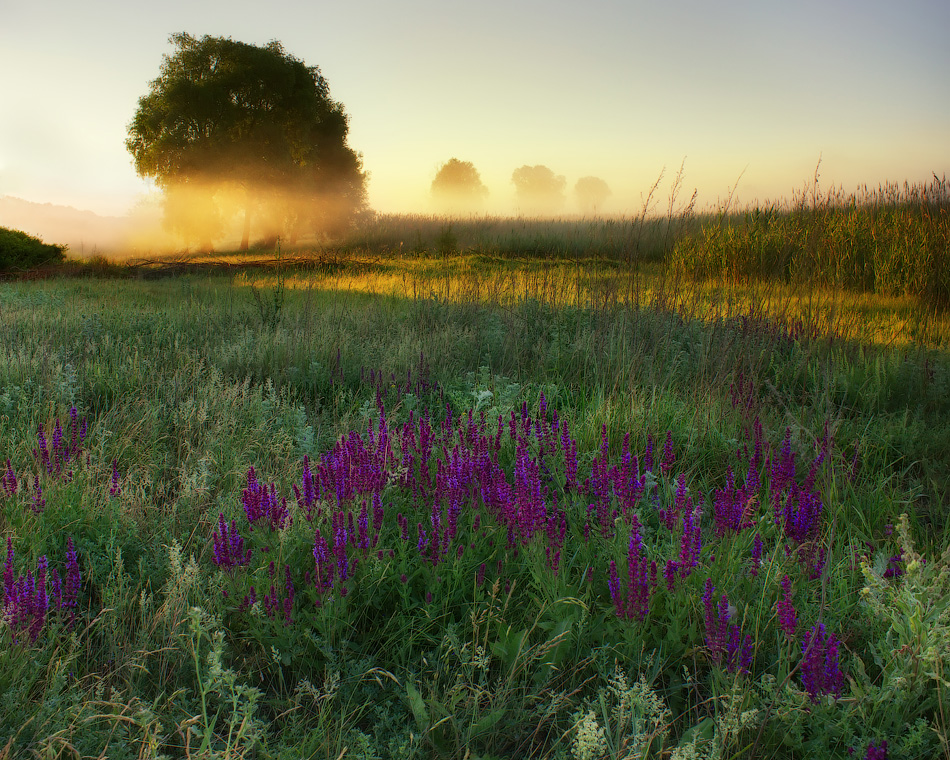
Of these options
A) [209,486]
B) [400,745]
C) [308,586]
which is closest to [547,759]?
[400,745]

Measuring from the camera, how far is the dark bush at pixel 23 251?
48.0ft

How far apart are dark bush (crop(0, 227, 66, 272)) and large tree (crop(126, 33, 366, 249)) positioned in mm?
14930

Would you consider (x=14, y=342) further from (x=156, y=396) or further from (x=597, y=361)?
(x=597, y=361)

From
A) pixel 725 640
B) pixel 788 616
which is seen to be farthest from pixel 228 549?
pixel 788 616

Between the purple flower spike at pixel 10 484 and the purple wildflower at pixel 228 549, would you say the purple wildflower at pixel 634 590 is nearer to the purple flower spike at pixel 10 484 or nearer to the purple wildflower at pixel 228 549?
the purple wildflower at pixel 228 549

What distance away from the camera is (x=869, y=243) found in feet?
28.5

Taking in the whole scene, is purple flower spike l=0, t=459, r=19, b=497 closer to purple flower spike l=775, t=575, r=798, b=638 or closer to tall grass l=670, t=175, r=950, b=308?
purple flower spike l=775, t=575, r=798, b=638

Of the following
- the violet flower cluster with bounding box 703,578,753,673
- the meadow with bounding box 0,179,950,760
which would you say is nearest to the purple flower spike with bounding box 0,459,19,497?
the meadow with bounding box 0,179,950,760

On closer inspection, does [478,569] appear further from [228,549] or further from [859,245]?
[859,245]

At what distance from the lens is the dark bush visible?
48.0 ft

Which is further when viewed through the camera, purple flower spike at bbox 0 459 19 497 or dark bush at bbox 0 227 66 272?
dark bush at bbox 0 227 66 272

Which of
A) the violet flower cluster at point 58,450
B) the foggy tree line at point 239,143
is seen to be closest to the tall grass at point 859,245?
the violet flower cluster at point 58,450

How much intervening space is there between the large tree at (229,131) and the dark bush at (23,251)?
588 inches

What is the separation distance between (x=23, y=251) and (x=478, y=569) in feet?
59.1
